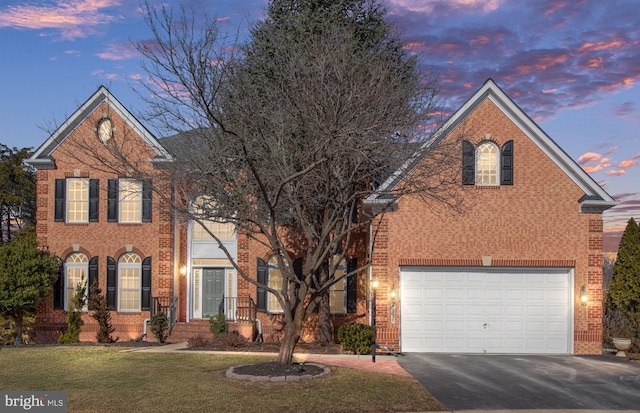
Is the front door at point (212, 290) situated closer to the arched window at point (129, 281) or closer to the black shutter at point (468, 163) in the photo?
the arched window at point (129, 281)

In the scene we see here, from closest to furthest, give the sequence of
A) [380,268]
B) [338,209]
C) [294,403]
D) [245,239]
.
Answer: [294,403] → [338,209] → [380,268] → [245,239]

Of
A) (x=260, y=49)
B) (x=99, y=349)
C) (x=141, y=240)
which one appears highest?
(x=260, y=49)

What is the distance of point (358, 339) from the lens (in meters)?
19.8

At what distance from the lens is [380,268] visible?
20.5m

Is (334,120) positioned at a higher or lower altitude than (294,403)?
higher

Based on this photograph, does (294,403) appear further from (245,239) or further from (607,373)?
(245,239)

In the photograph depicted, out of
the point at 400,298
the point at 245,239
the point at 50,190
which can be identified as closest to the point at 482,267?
the point at 400,298

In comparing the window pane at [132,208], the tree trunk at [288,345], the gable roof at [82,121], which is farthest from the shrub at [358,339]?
the window pane at [132,208]

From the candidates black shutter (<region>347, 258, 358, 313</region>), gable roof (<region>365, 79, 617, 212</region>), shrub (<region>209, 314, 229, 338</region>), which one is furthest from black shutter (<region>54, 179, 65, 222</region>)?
gable roof (<region>365, 79, 617, 212</region>)

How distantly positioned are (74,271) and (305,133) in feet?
44.1

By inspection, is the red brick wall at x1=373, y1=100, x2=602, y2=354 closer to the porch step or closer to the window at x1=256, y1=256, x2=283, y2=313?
the window at x1=256, y1=256, x2=283, y2=313

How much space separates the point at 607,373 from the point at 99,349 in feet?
49.4

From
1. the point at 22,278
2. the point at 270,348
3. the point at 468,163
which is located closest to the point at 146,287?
the point at 22,278

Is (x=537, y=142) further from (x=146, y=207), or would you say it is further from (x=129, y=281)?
(x=129, y=281)
